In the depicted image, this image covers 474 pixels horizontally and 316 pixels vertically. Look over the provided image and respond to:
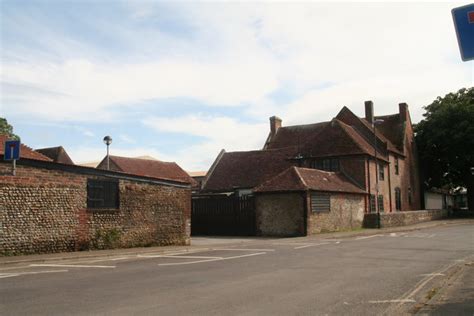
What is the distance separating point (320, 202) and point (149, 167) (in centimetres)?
2781

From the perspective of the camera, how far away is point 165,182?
22.1 m

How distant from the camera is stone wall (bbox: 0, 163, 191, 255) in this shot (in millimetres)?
16312

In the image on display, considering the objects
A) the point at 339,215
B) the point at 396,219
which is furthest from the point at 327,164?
the point at 339,215

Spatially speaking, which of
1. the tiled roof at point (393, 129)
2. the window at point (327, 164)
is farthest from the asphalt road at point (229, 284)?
the tiled roof at point (393, 129)

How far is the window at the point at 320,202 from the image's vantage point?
29.6 meters

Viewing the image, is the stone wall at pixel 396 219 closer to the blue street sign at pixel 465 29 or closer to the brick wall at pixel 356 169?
the brick wall at pixel 356 169

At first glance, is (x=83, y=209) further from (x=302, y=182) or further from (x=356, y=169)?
(x=356, y=169)

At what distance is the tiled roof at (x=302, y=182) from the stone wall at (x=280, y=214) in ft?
1.44

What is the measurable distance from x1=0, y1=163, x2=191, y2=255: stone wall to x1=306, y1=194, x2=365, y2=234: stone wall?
9.85 metres

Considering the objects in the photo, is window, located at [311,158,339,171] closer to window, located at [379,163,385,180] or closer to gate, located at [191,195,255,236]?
window, located at [379,163,385,180]

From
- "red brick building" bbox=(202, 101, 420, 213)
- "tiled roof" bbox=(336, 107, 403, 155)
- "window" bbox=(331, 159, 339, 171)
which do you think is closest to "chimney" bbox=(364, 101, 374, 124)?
"red brick building" bbox=(202, 101, 420, 213)

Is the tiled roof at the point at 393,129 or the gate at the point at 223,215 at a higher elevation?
the tiled roof at the point at 393,129

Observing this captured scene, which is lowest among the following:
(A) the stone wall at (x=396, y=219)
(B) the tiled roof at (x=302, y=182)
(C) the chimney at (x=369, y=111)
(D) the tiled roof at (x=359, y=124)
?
(A) the stone wall at (x=396, y=219)

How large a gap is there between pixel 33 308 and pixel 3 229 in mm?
9280
